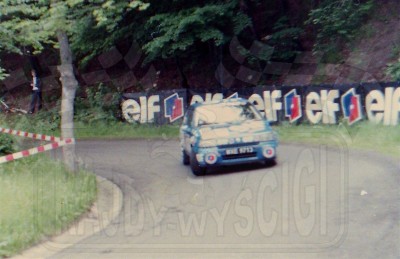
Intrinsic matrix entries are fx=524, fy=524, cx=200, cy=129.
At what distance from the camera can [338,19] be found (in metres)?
23.0

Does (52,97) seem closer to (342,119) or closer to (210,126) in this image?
(342,119)

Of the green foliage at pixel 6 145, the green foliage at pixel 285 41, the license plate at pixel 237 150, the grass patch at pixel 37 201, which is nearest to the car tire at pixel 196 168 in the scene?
the license plate at pixel 237 150

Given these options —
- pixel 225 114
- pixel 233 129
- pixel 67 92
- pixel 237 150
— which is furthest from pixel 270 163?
pixel 67 92

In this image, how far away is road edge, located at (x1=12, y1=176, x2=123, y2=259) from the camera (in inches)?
297

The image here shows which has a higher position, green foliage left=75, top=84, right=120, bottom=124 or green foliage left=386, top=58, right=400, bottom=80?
green foliage left=386, top=58, right=400, bottom=80

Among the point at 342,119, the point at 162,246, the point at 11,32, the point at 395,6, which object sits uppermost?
the point at 395,6

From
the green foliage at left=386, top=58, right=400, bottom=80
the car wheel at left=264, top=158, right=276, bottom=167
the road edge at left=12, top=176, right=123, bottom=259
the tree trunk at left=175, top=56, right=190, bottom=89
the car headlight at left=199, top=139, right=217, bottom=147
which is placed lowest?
the road edge at left=12, top=176, right=123, bottom=259

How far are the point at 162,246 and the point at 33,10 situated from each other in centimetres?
709

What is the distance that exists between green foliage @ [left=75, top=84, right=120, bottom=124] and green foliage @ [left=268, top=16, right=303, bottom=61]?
831 centimetres

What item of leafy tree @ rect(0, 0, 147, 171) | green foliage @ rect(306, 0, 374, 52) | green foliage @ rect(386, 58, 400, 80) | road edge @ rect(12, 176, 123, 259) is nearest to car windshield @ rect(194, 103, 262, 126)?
road edge @ rect(12, 176, 123, 259)

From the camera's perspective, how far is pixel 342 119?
18.9 m

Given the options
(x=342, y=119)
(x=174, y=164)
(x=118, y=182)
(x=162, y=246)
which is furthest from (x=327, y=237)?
(x=342, y=119)

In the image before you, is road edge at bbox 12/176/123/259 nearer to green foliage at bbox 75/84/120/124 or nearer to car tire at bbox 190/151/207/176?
car tire at bbox 190/151/207/176

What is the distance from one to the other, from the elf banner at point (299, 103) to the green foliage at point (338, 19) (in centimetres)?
390
